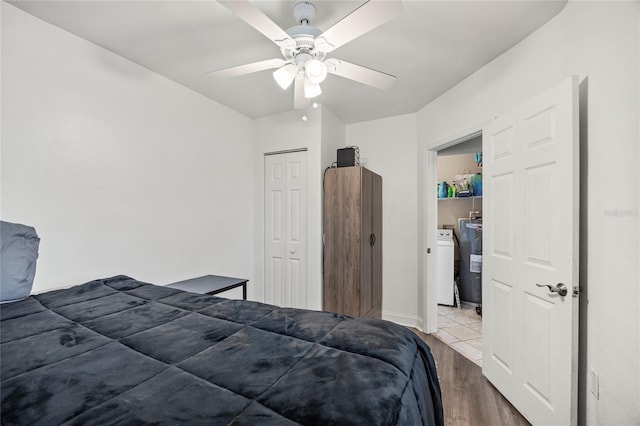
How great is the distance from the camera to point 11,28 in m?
1.66

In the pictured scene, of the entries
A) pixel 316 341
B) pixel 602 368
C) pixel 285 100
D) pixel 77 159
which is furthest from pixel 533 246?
pixel 77 159

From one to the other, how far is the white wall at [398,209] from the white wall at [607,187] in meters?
1.76

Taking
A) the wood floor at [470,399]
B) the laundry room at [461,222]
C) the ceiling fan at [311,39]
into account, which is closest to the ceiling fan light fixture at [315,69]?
the ceiling fan at [311,39]

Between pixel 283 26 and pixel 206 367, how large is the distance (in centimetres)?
199

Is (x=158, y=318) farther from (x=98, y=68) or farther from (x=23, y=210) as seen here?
(x=98, y=68)

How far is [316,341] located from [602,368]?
1.50 meters

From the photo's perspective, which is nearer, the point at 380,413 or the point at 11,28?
the point at 380,413

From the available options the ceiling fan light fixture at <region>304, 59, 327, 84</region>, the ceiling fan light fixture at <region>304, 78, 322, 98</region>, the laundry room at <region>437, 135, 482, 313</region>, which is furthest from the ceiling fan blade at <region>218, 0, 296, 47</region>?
the laundry room at <region>437, 135, 482, 313</region>

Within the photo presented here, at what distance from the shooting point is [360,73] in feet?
5.74

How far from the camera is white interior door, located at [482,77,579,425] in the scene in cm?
152

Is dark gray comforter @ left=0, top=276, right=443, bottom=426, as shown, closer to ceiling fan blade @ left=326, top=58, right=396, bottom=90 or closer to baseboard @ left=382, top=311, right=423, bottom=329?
ceiling fan blade @ left=326, top=58, right=396, bottom=90

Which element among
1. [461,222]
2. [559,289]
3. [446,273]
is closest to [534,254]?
[559,289]

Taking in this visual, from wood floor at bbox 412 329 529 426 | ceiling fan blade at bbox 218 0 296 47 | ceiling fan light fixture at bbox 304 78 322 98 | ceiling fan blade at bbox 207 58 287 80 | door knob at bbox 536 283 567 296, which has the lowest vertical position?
wood floor at bbox 412 329 529 426

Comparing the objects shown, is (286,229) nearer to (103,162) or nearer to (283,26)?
(103,162)
